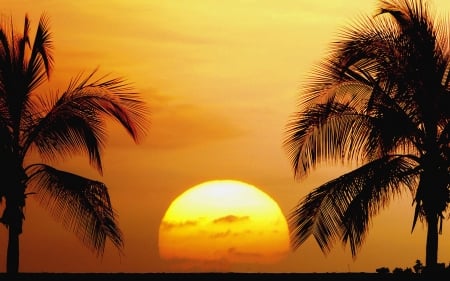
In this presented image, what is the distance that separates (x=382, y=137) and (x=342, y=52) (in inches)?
77.0

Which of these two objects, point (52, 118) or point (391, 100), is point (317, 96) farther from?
point (52, 118)

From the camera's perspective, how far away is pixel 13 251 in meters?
25.1

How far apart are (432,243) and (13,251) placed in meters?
8.82

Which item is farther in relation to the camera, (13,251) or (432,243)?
(13,251)

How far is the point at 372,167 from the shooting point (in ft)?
78.6

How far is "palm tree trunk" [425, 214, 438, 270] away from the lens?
80.1 feet

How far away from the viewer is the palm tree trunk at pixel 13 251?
981 inches
